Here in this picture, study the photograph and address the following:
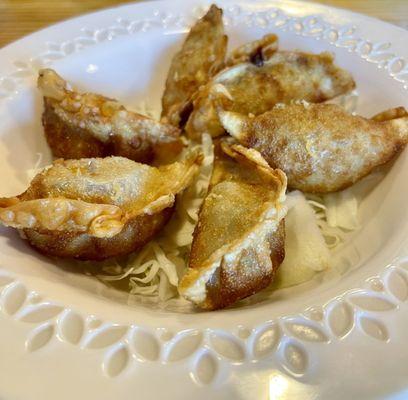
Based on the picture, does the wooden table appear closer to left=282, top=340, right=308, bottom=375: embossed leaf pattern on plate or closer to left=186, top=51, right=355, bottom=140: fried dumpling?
left=186, top=51, right=355, bottom=140: fried dumpling

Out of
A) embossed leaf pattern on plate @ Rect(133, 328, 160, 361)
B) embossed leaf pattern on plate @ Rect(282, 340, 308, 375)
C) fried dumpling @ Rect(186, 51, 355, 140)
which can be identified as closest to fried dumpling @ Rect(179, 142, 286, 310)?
embossed leaf pattern on plate @ Rect(133, 328, 160, 361)

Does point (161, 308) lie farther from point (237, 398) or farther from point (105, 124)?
point (105, 124)

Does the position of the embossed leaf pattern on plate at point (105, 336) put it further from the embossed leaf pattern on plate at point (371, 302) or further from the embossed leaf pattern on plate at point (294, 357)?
the embossed leaf pattern on plate at point (371, 302)

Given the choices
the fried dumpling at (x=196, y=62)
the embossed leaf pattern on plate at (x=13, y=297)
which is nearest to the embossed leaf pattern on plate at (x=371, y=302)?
the embossed leaf pattern on plate at (x=13, y=297)

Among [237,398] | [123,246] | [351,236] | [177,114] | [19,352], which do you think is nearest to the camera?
[237,398]

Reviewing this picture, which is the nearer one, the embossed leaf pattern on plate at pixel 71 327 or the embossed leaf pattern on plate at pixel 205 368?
the embossed leaf pattern on plate at pixel 205 368

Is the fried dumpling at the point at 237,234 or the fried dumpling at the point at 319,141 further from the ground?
the fried dumpling at the point at 319,141

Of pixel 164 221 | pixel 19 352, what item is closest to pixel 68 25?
pixel 164 221
